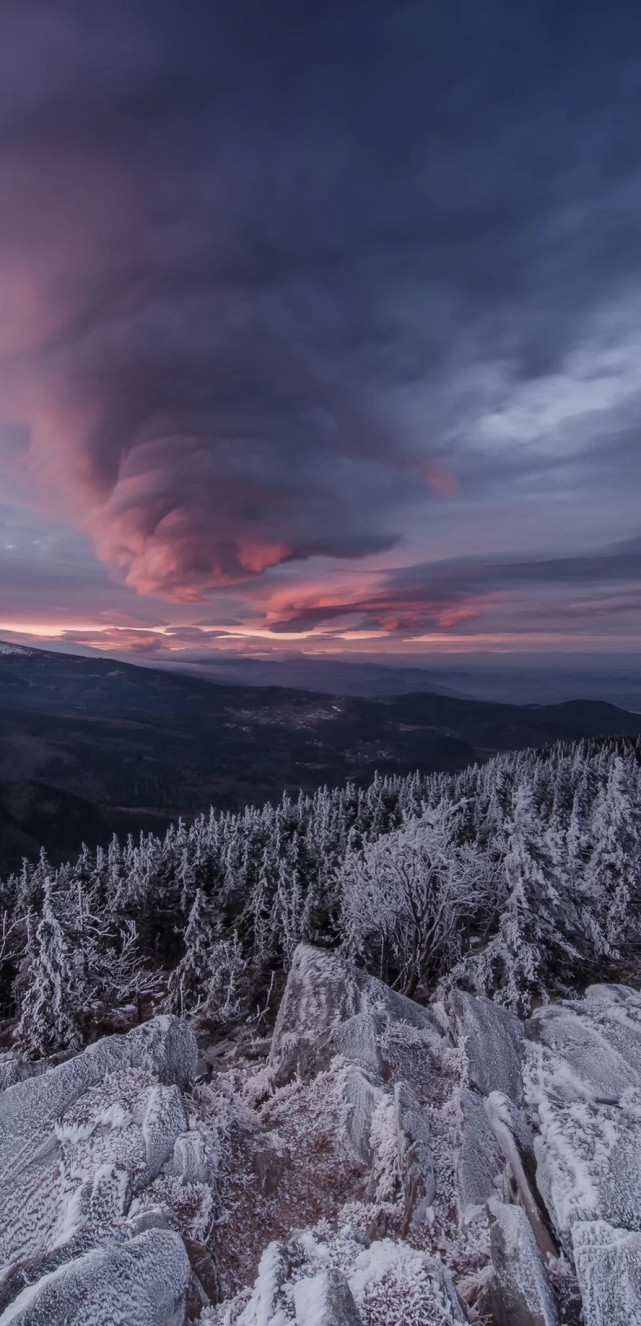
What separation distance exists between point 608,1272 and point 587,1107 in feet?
12.9

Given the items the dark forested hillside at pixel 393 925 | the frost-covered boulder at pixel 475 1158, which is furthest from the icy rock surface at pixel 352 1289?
the dark forested hillside at pixel 393 925

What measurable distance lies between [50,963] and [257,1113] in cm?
1716

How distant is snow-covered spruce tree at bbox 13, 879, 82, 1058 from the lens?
26.3m

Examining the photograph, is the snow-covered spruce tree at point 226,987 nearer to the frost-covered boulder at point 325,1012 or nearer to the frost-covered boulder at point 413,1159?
the frost-covered boulder at point 325,1012

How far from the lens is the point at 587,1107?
42.7ft

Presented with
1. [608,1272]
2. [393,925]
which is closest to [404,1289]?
[608,1272]

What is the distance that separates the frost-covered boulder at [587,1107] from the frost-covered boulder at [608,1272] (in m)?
0.39

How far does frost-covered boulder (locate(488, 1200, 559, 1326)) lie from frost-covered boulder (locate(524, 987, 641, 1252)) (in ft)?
2.93

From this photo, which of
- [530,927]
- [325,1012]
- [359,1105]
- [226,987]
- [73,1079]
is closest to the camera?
[359,1105]

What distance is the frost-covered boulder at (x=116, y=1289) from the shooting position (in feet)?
26.7

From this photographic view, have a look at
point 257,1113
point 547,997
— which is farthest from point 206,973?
point 257,1113

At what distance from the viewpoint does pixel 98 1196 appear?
35.9 feet

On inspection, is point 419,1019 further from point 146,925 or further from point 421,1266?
point 146,925

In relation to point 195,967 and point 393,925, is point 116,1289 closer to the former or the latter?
point 393,925
